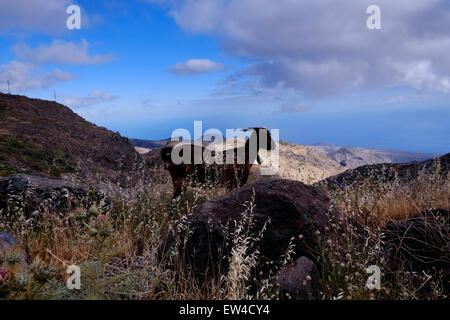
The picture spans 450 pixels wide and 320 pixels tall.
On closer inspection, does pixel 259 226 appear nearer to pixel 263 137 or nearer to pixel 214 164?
pixel 214 164

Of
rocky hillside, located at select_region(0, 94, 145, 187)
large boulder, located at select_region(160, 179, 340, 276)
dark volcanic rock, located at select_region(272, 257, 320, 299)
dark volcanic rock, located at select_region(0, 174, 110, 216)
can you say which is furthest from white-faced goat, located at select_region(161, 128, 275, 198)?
dark volcanic rock, located at select_region(272, 257, 320, 299)

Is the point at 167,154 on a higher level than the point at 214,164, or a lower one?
higher

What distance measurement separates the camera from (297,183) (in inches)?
179

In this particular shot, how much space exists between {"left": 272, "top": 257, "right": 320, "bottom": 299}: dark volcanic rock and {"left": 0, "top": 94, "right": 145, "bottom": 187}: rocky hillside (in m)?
4.45

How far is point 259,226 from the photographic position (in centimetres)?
406

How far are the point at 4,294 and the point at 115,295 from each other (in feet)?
2.65

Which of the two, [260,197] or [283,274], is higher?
[260,197]

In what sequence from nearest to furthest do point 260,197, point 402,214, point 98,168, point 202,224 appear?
point 202,224 → point 260,197 → point 402,214 → point 98,168

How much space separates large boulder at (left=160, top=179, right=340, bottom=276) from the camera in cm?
381

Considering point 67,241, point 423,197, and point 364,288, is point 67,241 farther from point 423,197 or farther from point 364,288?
point 423,197

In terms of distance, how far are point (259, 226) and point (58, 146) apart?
1064 centimetres

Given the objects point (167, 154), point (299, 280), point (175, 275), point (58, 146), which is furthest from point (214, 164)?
point (58, 146)

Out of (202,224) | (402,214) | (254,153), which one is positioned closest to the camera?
(202,224)
